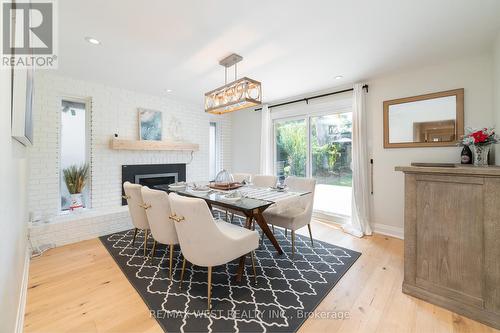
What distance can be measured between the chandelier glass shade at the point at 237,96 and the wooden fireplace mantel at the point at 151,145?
69.4 inches

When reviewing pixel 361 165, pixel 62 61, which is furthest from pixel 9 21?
pixel 361 165

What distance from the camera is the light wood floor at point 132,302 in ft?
4.94

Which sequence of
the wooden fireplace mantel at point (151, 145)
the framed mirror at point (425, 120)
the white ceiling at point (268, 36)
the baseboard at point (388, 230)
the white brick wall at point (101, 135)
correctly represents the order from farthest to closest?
1. the wooden fireplace mantel at point (151, 145)
2. the baseboard at point (388, 230)
3. the white brick wall at point (101, 135)
4. the framed mirror at point (425, 120)
5. the white ceiling at point (268, 36)

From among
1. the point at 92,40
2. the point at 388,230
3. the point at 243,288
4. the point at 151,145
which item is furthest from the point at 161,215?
the point at 388,230

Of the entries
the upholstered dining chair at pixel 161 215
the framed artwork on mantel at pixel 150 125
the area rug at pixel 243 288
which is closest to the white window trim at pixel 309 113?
the area rug at pixel 243 288

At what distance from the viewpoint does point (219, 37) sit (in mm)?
2070

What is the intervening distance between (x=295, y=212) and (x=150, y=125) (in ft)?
10.2

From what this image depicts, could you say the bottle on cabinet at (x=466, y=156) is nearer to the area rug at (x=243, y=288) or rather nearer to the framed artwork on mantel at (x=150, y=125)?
the area rug at (x=243, y=288)

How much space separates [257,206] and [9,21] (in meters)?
1.76

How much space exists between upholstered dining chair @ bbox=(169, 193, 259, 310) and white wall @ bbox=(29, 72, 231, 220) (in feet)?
8.12

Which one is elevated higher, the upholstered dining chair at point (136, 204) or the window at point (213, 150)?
the window at point (213, 150)

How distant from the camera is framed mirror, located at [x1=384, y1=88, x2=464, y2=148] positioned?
2.63m

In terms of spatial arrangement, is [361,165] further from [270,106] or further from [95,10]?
[95,10]

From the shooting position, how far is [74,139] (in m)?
3.33
